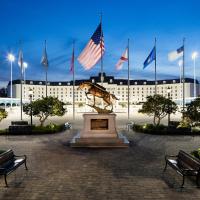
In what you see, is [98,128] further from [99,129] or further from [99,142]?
[99,142]

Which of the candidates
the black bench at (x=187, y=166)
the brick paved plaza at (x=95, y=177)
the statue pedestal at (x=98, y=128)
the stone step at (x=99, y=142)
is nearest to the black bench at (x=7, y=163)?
the brick paved plaza at (x=95, y=177)

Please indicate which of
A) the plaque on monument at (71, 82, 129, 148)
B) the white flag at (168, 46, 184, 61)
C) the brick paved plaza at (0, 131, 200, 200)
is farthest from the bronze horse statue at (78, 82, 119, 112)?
the white flag at (168, 46, 184, 61)

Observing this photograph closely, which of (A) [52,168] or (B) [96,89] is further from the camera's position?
(B) [96,89]

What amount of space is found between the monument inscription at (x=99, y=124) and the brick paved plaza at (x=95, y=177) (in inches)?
108

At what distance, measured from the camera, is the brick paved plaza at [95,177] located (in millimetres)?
8531

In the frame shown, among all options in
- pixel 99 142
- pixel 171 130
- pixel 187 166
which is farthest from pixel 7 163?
pixel 171 130

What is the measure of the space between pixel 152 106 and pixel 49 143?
11061 mm

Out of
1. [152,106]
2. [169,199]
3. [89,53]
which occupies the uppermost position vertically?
[89,53]

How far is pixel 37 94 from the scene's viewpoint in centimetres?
19088

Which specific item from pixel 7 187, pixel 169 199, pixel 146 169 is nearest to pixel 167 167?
pixel 146 169

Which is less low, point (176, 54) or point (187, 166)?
point (176, 54)

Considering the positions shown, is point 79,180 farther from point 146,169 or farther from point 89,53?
point 89,53

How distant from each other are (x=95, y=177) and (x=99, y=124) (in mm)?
8759

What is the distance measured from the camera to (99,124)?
19.0 metres
